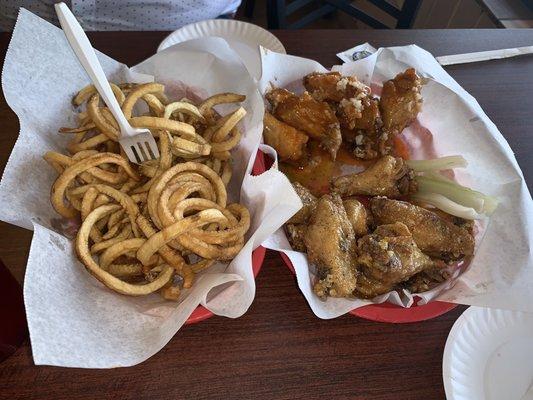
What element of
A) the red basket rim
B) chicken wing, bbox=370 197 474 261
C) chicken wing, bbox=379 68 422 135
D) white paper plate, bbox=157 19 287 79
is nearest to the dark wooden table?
the red basket rim

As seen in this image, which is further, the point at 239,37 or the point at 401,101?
the point at 239,37

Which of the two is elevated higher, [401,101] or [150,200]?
[401,101]

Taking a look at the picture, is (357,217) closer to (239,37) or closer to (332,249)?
(332,249)

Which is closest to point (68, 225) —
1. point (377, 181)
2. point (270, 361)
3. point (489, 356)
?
point (270, 361)

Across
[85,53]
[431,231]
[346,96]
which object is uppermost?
[85,53]

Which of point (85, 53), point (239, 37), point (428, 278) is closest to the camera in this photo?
point (85, 53)

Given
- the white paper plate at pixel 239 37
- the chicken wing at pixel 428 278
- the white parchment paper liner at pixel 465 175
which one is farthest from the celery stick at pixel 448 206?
the white paper plate at pixel 239 37

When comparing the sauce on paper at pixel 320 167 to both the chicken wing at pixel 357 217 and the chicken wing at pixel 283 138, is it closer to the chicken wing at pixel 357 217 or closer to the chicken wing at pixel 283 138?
the chicken wing at pixel 283 138
